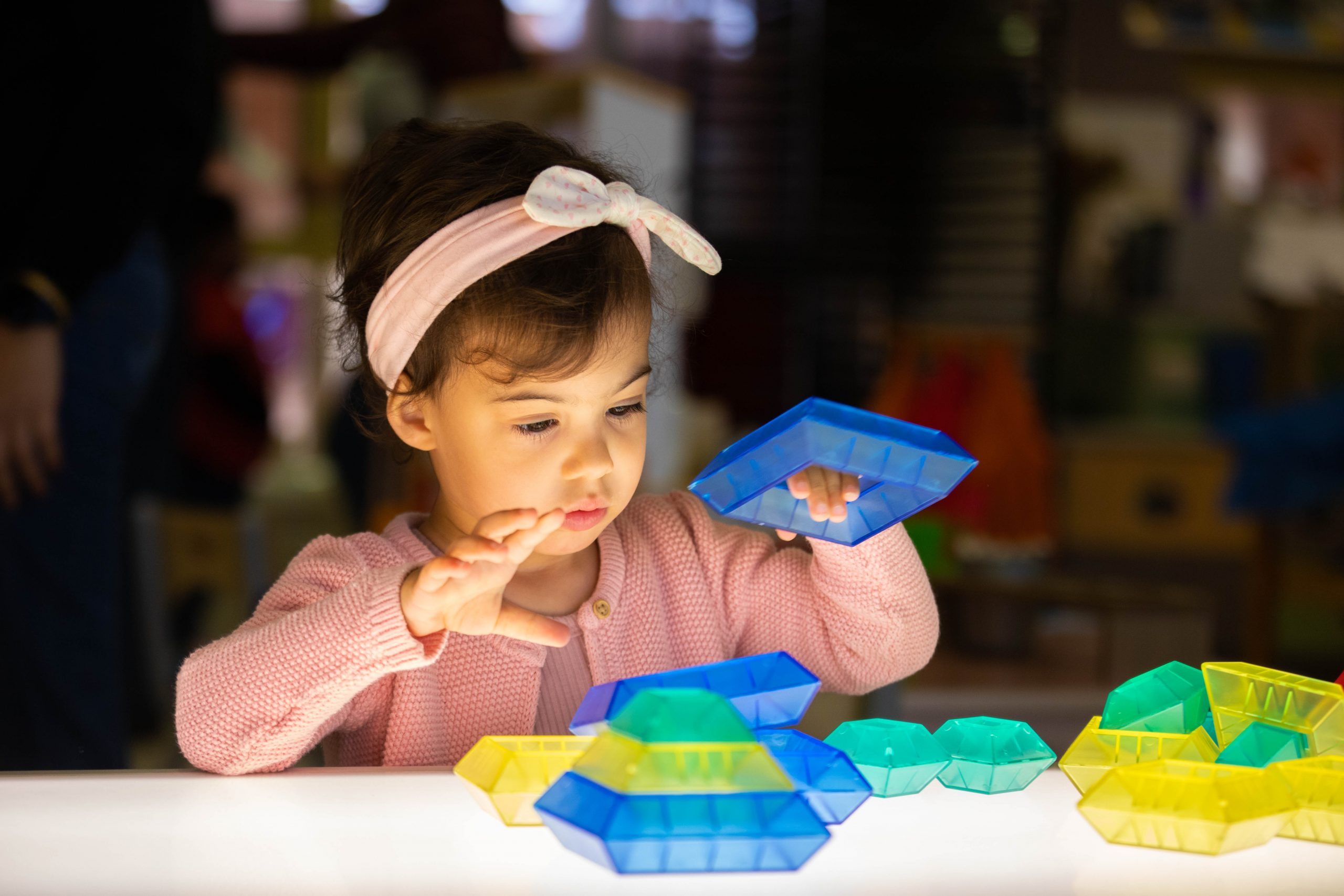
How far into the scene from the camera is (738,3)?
352cm

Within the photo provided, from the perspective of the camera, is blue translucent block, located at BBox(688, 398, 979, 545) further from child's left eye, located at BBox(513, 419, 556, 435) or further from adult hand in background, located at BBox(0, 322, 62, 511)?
→ adult hand in background, located at BBox(0, 322, 62, 511)

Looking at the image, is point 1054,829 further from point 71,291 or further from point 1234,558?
point 1234,558

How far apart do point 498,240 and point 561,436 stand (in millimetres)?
140

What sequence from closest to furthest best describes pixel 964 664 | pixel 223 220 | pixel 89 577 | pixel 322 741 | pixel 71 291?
pixel 322 741
pixel 71 291
pixel 89 577
pixel 964 664
pixel 223 220

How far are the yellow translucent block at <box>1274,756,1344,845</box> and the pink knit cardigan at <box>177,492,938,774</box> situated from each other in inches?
13.8

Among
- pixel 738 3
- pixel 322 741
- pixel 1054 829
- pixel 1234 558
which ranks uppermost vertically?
pixel 738 3

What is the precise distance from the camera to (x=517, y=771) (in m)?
0.57

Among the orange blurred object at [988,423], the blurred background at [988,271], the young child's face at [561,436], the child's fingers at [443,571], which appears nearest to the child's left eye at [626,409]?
the young child's face at [561,436]

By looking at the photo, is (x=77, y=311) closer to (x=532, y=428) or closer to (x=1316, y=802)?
(x=532, y=428)

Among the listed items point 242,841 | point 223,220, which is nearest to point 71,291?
point 242,841

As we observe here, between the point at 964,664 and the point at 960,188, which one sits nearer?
the point at 964,664

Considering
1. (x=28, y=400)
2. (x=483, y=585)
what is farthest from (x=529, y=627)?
(x=28, y=400)

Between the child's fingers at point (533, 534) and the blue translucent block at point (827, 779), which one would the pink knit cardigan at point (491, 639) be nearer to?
the child's fingers at point (533, 534)

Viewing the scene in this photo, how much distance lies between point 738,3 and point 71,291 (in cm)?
251
